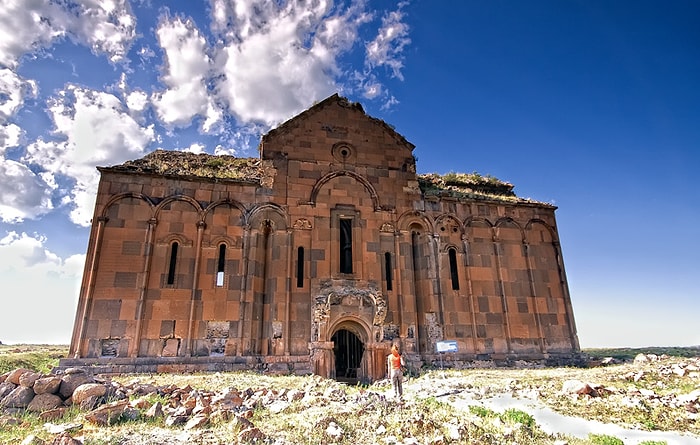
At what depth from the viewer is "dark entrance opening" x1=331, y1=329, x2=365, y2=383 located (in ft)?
50.2

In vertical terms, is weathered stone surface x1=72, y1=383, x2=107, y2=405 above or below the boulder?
above

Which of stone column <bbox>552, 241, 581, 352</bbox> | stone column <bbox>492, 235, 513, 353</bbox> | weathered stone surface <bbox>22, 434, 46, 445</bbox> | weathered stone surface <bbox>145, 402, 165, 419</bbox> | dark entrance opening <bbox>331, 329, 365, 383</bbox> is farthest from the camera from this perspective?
stone column <bbox>552, 241, 581, 352</bbox>

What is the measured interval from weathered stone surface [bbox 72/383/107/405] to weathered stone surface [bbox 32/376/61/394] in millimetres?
347

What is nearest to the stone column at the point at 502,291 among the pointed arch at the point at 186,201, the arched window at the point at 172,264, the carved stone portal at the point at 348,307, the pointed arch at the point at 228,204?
the carved stone portal at the point at 348,307

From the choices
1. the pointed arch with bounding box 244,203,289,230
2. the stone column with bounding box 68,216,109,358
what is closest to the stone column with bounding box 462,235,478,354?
the pointed arch with bounding box 244,203,289,230

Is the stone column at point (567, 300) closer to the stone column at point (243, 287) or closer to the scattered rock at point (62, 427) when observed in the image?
the stone column at point (243, 287)

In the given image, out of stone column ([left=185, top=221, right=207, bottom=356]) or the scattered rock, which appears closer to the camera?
the scattered rock

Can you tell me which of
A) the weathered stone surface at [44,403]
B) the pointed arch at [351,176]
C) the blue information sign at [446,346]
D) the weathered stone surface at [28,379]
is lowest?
the weathered stone surface at [44,403]

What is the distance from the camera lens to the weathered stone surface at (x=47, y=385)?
753 cm

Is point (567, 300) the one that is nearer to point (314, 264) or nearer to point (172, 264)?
point (314, 264)

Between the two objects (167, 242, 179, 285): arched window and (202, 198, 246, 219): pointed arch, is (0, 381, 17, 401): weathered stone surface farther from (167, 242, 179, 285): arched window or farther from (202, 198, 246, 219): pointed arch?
(202, 198, 246, 219): pointed arch

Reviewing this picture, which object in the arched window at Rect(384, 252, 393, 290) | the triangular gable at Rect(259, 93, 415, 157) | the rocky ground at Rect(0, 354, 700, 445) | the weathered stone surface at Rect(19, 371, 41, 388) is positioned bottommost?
the rocky ground at Rect(0, 354, 700, 445)

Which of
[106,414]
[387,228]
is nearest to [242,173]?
[387,228]

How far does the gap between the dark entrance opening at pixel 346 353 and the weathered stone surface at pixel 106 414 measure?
8.90 m
